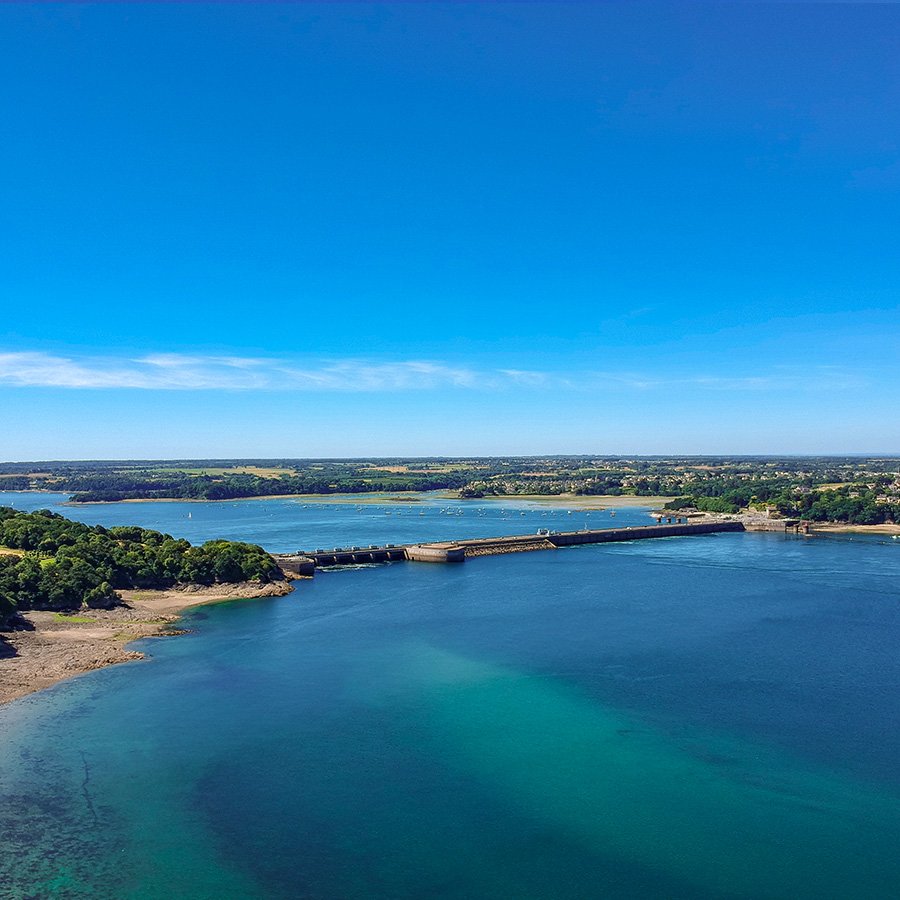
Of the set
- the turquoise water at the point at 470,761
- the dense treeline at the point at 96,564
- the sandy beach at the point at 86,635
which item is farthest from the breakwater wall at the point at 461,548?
the turquoise water at the point at 470,761

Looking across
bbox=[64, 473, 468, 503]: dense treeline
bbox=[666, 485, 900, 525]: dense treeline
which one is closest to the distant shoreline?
bbox=[64, 473, 468, 503]: dense treeline

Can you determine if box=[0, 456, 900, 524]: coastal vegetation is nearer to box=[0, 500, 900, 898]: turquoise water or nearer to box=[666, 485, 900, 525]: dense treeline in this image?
box=[666, 485, 900, 525]: dense treeline

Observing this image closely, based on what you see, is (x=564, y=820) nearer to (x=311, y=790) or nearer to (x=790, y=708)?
(x=311, y=790)

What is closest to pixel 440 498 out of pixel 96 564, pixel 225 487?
pixel 225 487

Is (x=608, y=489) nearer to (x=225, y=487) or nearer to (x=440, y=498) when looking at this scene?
(x=440, y=498)

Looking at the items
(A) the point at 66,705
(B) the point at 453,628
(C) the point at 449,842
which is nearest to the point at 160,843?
(C) the point at 449,842
